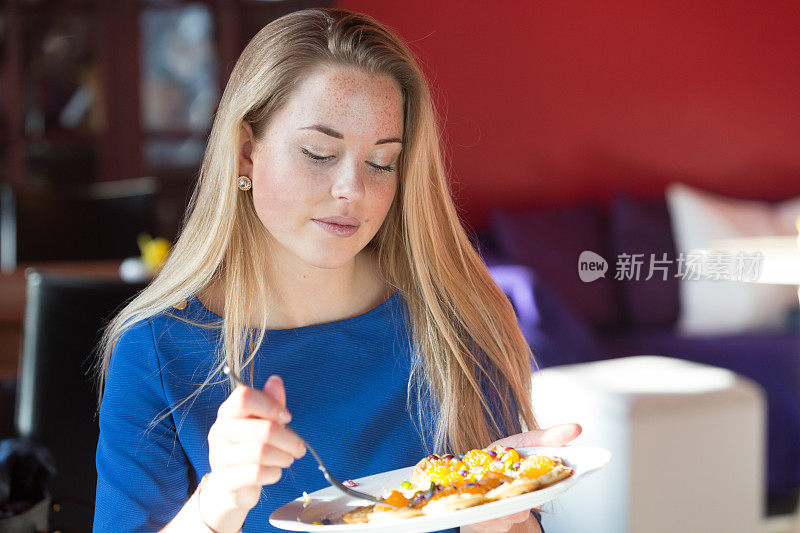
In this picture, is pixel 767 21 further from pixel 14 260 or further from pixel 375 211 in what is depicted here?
pixel 14 260

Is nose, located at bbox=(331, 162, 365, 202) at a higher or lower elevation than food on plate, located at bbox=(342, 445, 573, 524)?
higher

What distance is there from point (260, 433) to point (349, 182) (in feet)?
0.76

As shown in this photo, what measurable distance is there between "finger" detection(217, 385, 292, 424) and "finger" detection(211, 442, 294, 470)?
0.02m

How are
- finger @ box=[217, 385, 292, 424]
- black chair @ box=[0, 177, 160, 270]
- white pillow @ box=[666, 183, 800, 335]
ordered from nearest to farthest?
1. finger @ box=[217, 385, 292, 424]
2. white pillow @ box=[666, 183, 800, 335]
3. black chair @ box=[0, 177, 160, 270]

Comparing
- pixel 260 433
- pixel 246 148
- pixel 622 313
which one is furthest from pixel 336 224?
pixel 622 313

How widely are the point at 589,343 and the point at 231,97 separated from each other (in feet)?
1.76

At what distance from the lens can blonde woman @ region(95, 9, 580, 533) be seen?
70cm

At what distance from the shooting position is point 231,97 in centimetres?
75

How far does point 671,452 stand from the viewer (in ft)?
2.91

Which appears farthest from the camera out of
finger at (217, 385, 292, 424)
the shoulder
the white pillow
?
the white pillow

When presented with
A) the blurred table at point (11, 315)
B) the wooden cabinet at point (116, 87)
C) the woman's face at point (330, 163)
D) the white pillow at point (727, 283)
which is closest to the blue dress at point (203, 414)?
the woman's face at point (330, 163)

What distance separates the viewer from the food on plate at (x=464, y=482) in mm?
604

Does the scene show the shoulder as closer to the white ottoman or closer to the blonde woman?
the blonde woman

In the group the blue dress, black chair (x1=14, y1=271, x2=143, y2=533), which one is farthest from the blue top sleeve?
black chair (x1=14, y1=271, x2=143, y2=533)
